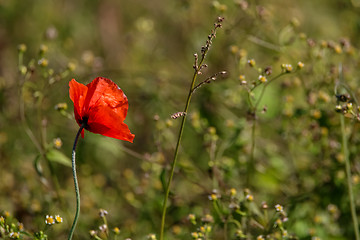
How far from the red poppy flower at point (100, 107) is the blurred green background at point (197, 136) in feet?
1.15

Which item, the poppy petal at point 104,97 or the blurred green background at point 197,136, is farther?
the blurred green background at point 197,136

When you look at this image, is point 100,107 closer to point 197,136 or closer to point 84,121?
Result: point 84,121

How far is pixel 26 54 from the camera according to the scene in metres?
3.84

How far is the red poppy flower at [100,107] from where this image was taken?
138 centimetres

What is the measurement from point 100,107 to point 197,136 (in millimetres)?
1300

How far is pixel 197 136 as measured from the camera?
104 inches

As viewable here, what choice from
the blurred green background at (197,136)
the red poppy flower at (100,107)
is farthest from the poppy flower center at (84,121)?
the blurred green background at (197,136)

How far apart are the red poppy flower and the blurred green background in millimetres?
349

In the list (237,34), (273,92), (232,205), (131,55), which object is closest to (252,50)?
(237,34)

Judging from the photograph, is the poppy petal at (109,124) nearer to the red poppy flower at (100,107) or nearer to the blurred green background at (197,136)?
the red poppy flower at (100,107)

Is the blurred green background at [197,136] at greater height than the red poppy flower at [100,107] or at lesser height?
greater

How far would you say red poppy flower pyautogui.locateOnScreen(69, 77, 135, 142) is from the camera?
1.38m

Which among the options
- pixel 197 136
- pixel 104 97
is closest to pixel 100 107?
pixel 104 97

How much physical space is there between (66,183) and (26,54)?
1.45 m
